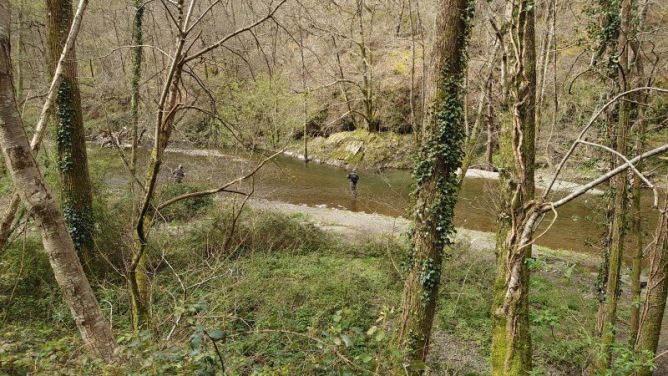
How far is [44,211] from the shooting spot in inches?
96.5

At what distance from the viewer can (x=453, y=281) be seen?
927 cm

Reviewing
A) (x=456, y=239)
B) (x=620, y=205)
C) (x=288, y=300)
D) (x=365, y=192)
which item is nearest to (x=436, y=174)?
(x=620, y=205)

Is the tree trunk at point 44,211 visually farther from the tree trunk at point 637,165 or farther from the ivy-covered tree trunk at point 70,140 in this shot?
the tree trunk at point 637,165

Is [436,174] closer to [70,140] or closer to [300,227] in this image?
[70,140]

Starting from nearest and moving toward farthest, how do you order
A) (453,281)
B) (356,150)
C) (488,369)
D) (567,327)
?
(488,369)
(567,327)
(453,281)
(356,150)

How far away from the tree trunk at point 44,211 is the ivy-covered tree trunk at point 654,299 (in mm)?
6114

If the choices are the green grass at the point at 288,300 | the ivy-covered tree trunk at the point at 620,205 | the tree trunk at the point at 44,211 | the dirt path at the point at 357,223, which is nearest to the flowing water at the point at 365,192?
the dirt path at the point at 357,223

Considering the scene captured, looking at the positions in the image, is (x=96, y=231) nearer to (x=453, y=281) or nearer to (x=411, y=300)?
(x=411, y=300)

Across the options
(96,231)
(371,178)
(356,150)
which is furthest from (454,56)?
(356,150)

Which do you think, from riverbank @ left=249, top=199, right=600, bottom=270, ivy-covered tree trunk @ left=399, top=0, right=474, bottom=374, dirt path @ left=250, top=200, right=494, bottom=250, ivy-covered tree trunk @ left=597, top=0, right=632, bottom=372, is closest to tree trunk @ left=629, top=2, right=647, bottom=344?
ivy-covered tree trunk @ left=597, top=0, right=632, bottom=372

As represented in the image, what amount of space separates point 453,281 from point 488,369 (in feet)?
9.17

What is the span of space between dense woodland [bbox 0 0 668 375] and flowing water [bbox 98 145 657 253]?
281 millimetres

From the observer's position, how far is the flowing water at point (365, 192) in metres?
11.7

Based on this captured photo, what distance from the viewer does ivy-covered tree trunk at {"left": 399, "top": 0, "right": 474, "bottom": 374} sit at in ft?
14.7
